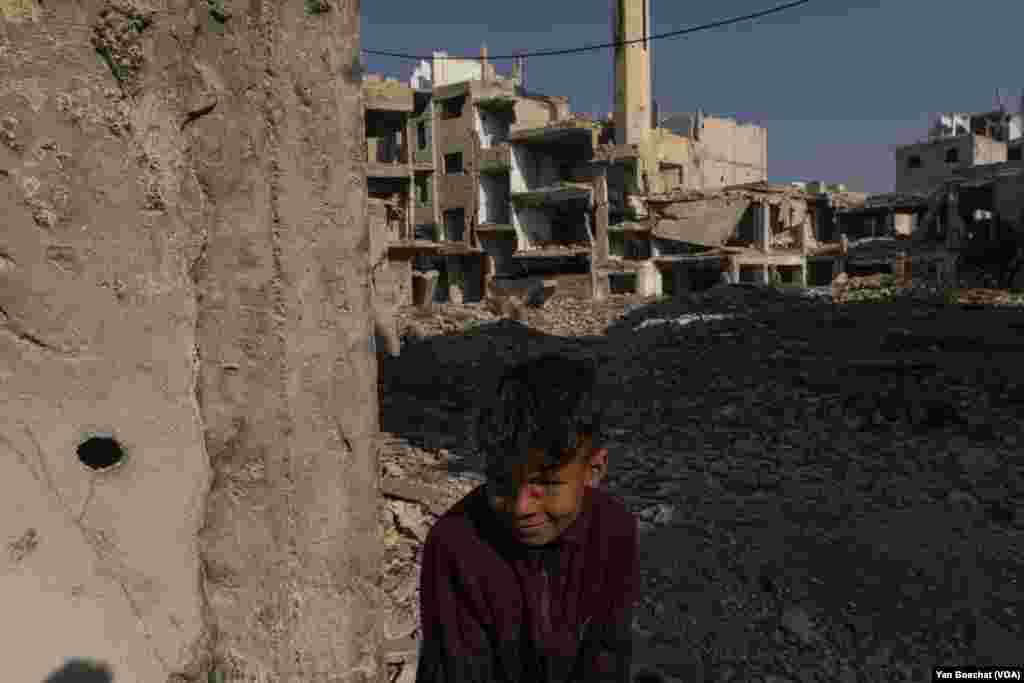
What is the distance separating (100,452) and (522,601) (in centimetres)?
105

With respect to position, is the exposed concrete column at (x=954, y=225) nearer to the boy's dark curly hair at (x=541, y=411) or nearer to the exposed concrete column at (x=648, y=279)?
the exposed concrete column at (x=648, y=279)

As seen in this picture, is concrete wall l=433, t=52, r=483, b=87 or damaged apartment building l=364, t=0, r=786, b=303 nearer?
Result: damaged apartment building l=364, t=0, r=786, b=303

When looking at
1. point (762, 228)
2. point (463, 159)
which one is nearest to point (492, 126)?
point (463, 159)

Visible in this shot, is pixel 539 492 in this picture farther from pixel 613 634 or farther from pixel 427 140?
pixel 427 140

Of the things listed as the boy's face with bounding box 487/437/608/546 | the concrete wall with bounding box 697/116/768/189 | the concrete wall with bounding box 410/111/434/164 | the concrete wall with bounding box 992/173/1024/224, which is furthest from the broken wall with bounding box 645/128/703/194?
the boy's face with bounding box 487/437/608/546

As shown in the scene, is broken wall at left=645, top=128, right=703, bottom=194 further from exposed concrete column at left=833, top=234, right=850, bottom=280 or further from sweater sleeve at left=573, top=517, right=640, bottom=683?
sweater sleeve at left=573, top=517, right=640, bottom=683

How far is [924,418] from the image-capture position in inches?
293

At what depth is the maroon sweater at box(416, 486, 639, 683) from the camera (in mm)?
1499

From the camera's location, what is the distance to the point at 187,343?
1816 mm

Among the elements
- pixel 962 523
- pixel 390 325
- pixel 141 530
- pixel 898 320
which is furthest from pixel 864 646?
pixel 898 320

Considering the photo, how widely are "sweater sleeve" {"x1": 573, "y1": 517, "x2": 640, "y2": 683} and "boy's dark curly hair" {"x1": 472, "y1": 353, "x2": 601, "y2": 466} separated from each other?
373mm

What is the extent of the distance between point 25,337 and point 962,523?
18.0 ft

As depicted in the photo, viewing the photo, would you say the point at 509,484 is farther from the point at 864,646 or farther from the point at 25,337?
the point at 864,646

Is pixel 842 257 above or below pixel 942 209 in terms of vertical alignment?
below
